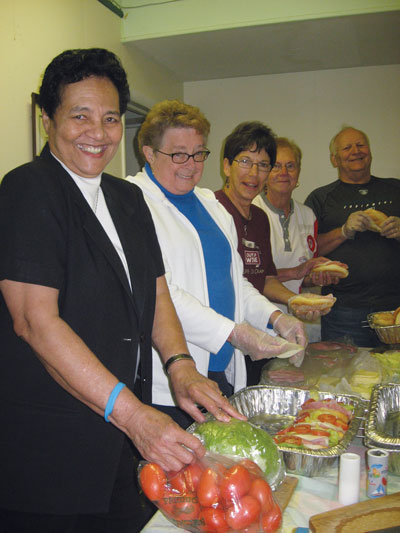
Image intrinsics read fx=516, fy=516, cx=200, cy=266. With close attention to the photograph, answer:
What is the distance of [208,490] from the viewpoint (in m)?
0.92

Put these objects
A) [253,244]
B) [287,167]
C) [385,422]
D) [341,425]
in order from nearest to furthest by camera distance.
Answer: [341,425] → [385,422] → [253,244] → [287,167]

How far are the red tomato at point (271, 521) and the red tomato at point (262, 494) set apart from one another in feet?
0.03

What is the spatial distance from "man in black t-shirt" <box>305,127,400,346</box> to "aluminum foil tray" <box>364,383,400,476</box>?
1367 millimetres

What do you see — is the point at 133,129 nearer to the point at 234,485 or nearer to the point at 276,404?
the point at 276,404

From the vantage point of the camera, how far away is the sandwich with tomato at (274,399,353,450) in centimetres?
128

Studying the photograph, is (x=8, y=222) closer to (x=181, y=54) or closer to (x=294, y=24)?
(x=294, y=24)

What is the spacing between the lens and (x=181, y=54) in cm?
427

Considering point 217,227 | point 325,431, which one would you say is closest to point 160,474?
point 325,431

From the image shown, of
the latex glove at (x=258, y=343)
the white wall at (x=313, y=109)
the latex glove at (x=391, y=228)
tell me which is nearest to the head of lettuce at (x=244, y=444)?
the latex glove at (x=258, y=343)

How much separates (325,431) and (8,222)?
0.93m

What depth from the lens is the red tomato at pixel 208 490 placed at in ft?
2.99

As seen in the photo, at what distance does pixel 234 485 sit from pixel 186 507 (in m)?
0.10

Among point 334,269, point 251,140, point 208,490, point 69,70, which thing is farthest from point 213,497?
point 334,269

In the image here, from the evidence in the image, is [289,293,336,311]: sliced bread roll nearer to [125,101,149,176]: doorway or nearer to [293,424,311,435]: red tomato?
[293,424,311,435]: red tomato
